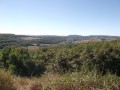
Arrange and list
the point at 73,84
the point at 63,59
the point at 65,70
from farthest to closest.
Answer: the point at 63,59 < the point at 65,70 < the point at 73,84

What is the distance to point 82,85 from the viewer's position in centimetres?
444

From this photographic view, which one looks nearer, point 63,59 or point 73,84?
point 73,84

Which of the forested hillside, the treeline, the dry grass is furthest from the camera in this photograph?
the treeline

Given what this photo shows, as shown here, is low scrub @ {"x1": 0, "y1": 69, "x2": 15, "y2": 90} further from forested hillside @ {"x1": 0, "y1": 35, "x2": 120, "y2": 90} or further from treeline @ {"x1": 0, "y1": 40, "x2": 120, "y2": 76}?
treeline @ {"x1": 0, "y1": 40, "x2": 120, "y2": 76}

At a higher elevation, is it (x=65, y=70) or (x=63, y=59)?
(x=65, y=70)

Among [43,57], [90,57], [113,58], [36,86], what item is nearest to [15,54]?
[43,57]

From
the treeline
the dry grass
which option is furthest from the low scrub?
the treeline

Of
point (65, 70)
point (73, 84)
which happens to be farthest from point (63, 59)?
point (73, 84)

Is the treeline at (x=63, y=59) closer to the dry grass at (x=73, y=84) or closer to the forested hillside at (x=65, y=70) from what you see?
the forested hillside at (x=65, y=70)

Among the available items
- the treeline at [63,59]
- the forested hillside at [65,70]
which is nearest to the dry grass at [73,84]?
the forested hillside at [65,70]

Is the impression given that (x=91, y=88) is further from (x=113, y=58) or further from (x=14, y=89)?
(x=113, y=58)

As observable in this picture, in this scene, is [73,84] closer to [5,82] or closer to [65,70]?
[5,82]

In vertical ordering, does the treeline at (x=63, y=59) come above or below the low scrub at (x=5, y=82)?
below

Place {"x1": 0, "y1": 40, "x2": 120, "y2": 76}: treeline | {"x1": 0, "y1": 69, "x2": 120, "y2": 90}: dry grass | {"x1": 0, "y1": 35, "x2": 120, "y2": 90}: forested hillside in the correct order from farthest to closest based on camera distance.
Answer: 1. {"x1": 0, "y1": 40, "x2": 120, "y2": 76}: treeline
2. {"x1": 0, "y1": 35, "x2": 120, "y2": 90}: forested hillside
3. {"x1": 0, "y1": 69, "x2": 120, "y2": 90}: dry grass
